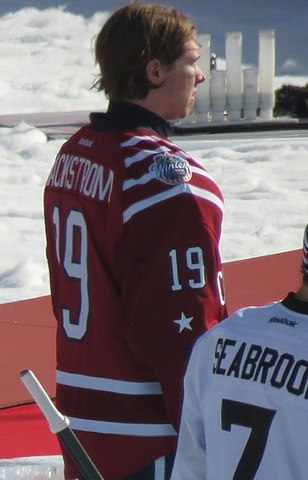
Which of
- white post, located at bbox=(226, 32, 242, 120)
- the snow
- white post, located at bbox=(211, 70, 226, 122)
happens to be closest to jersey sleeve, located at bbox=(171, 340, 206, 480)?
the snow

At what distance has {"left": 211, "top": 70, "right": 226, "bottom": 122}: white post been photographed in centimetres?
A: 1147

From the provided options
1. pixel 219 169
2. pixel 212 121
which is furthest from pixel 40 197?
pixel 212 121

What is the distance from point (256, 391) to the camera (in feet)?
5.12

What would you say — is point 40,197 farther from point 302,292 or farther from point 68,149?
Result: point 302,292

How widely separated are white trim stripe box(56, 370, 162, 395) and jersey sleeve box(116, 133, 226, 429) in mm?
48

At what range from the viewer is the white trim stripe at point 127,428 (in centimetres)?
202

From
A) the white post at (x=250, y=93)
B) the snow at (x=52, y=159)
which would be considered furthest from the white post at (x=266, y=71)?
the snow at (x=52, y=159)

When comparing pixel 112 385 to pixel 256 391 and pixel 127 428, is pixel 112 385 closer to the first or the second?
pixel 127 428

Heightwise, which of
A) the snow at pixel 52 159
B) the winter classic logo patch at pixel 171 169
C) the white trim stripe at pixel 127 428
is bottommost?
the snow at pixel 52 159

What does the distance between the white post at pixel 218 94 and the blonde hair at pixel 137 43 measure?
9.47 metres

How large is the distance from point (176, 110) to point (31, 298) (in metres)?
3.95

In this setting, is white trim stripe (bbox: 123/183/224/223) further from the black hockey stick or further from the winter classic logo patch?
the black hockey stick

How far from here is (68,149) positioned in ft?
7.08

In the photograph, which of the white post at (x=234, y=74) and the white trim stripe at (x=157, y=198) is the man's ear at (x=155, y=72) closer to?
the white trim stripe at (x=157, y=198)
